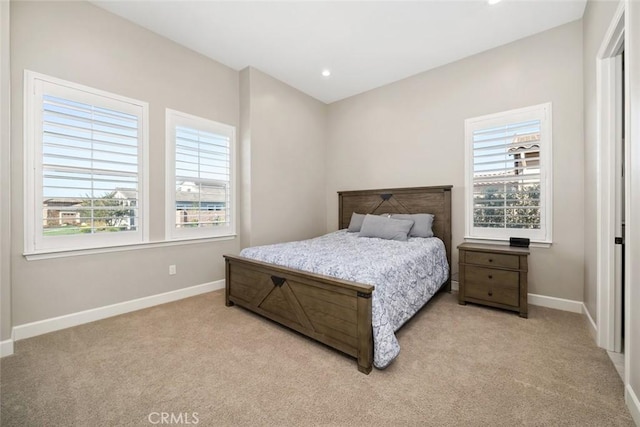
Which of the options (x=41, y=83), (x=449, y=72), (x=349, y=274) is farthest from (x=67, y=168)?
(x=449, y=72)

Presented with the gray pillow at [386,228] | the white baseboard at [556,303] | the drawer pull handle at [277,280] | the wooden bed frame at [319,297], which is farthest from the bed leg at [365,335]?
the white baseboard at [556,303]

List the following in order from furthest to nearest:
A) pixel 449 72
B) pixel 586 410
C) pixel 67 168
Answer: pixel 449 72
pixel 67 168
pixel 586 410

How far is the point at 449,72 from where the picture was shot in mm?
3670

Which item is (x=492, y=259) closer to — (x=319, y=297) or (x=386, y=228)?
(x=386, y=228)

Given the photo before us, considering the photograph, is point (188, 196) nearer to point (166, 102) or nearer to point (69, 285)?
point (166, 102)

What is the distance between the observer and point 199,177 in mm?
3480

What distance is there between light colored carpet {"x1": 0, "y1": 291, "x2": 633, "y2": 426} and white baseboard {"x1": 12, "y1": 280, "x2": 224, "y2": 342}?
10 centimetres

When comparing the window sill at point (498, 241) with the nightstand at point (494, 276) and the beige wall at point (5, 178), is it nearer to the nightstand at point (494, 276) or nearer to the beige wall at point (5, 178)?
the nightstand at point (494, 276)

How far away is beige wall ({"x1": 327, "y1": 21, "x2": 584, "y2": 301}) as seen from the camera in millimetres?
2871

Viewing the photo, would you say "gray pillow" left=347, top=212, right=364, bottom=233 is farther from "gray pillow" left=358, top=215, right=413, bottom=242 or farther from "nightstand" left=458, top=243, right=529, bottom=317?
"nightstand" left=458, top=243, right=529, bottom=317

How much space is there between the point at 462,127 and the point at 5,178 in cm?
463

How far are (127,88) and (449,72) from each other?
395cm

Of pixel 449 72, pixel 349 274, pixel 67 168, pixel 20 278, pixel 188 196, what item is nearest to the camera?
pixel 349 274

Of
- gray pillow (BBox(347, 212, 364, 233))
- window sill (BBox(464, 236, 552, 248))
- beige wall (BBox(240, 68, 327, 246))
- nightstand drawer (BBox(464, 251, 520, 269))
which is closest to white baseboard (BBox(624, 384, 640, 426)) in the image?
nightstand drawer (BBox(464, 251, 520, 269))
